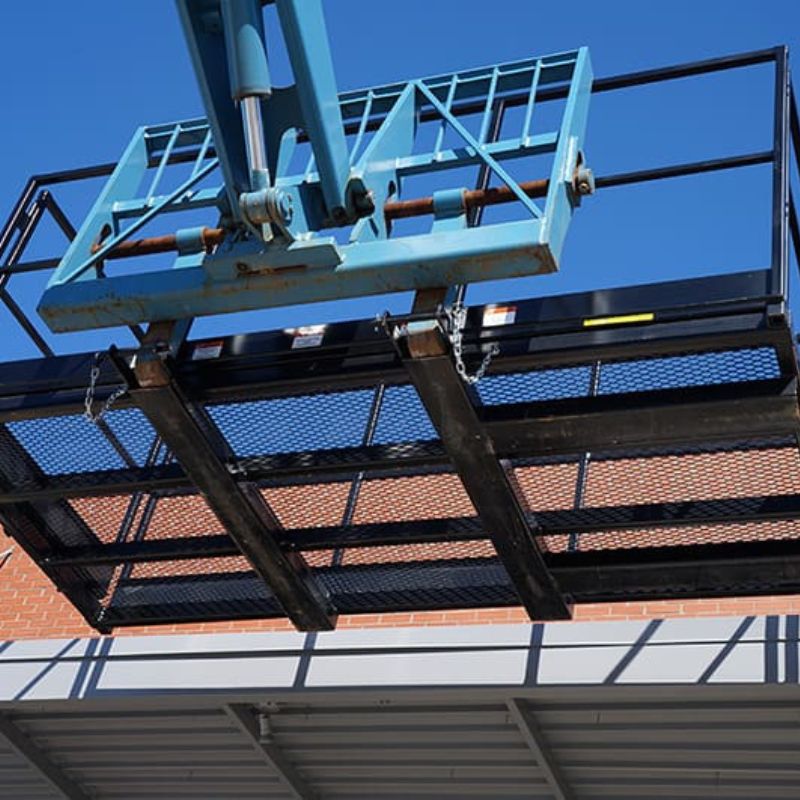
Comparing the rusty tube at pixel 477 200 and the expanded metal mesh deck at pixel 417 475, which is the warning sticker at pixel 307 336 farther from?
the rusty tube at pixel 477 200

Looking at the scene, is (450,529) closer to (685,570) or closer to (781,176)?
(685,570)

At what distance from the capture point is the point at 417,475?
846 cm

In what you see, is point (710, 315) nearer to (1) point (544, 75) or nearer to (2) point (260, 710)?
(1) point (544, 75)

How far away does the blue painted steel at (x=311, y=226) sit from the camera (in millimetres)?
6820

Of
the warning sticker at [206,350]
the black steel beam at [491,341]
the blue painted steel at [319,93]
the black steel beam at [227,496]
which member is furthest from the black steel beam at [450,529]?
the blue painted steel at [319,93]

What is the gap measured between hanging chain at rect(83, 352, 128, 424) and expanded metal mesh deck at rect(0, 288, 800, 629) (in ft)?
0.21

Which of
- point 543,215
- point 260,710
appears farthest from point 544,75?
point 260,710

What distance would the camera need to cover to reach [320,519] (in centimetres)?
873

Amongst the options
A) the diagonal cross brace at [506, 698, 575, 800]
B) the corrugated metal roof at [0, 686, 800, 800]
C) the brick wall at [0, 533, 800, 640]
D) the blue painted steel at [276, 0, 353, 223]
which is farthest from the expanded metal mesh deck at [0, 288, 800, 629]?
the brick wall at [0, 533, 800, 640]

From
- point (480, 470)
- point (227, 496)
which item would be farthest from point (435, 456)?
point (227, 496)

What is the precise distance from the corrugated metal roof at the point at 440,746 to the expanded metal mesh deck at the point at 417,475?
3.87 feet

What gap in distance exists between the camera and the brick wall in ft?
36.4

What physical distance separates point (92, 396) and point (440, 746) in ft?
13.3

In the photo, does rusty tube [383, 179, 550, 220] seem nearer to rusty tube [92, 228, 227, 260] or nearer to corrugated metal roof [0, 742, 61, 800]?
rusty tube [92, 228, 227, 260]
